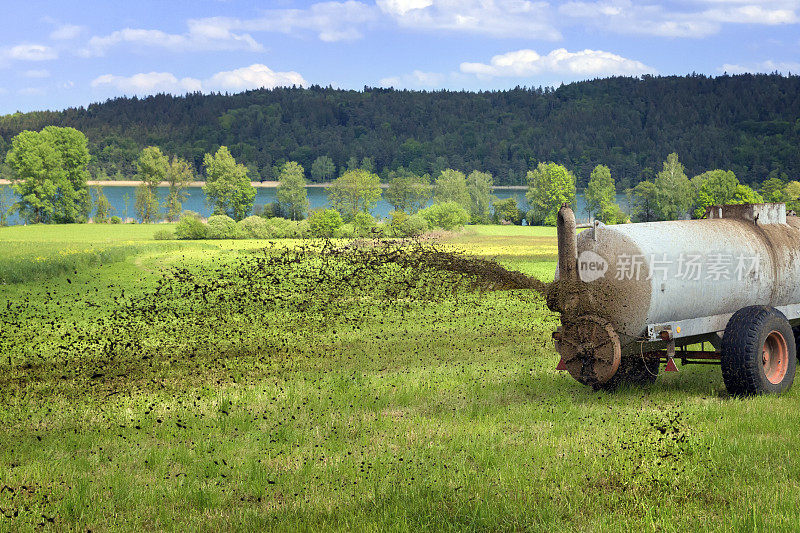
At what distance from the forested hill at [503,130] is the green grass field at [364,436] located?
448 ft

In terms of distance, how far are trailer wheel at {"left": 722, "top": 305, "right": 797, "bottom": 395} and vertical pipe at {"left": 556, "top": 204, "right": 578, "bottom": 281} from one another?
2.71 m

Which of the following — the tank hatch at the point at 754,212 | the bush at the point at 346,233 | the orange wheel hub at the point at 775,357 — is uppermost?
the tank hatch at the point at 754,212

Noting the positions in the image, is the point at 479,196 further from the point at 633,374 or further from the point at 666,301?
the point at 666,301

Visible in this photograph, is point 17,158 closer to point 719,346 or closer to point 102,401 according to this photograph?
point 102,401

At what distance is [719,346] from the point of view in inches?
495

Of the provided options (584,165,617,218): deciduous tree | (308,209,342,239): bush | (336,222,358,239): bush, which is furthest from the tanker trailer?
(584,165,617,218): deciduous tree

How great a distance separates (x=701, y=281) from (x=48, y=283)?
1051 inches

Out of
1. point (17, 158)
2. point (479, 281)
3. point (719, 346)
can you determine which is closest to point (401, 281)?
point (479, 281)

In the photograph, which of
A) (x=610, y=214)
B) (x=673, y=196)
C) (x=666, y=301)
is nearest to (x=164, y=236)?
(x=666, y=301)

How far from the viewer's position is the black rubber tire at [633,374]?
13.1 meters

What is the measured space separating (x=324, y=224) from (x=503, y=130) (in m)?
138

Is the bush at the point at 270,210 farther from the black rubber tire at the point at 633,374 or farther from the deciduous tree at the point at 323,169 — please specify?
the black rubber tire at the point at 633,374

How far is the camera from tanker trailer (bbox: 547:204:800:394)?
11281mm

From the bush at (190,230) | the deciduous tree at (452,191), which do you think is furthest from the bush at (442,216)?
the deciduous tree at (452,191)
